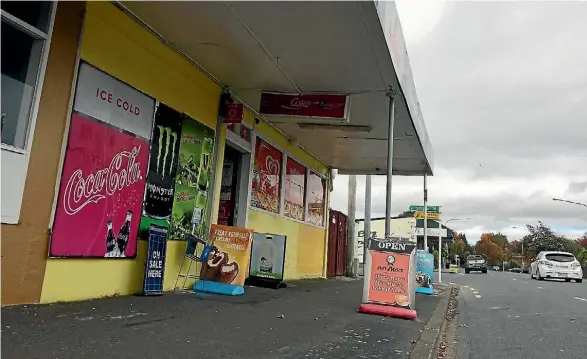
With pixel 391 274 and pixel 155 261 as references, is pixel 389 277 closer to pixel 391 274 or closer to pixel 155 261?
pixel 391 274

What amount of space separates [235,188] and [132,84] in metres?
4.43

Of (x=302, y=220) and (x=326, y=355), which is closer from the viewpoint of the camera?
(x=326, y=355)

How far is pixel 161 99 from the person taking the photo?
7.48 m

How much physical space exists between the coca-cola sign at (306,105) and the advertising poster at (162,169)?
2002 mm

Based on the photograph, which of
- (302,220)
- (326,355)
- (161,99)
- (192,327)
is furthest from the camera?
(302,220)

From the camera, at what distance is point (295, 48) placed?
709cm

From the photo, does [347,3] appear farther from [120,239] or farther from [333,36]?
[120,239]

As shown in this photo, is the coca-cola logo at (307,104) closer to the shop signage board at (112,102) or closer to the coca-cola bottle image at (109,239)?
the shop signage board at (112,102)

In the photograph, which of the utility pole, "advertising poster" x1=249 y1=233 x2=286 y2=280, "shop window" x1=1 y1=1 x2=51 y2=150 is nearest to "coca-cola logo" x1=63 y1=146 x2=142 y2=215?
"shop window" x1=1 y1=1 x2=51 y2=150

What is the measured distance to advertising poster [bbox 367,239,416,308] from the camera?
25.4ft

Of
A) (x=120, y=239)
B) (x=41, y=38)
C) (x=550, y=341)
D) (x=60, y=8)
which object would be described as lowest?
(x=550, y=341)

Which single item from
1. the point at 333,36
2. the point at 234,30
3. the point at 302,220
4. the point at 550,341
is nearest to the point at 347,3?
the point at 333,36

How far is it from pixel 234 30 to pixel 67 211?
3.19 meters

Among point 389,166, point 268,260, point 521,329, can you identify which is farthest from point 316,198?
point 521,329
